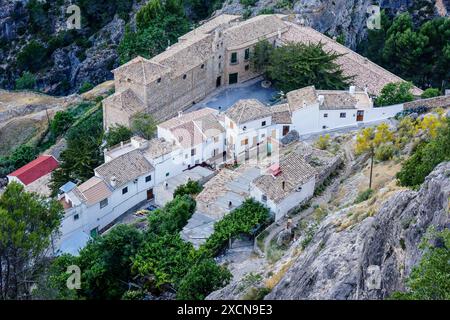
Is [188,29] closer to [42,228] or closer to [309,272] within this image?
[42,228]

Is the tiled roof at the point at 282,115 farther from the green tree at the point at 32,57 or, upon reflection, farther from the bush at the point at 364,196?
the green tree at the point at 32,57

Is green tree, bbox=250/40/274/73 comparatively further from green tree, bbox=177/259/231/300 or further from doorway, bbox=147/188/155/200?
green tree, bbox=177/259/231/300

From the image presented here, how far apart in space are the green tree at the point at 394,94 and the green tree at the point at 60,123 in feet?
84.3

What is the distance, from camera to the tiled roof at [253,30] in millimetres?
57188

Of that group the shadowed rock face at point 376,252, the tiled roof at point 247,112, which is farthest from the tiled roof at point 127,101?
the shadowed rock face at point 376,252

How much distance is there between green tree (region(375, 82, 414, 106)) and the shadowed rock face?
24602 millimetres

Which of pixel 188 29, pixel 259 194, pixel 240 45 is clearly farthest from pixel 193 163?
pixel 188 29

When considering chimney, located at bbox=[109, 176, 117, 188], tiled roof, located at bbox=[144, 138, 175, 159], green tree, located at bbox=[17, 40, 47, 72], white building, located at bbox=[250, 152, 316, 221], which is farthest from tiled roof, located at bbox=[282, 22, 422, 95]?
green tree, located at bbox=[17, 40, 47, 72]

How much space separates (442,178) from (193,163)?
2540 cm

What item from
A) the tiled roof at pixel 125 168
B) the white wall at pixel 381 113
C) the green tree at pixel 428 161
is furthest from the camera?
the white wall at pixel 381 113

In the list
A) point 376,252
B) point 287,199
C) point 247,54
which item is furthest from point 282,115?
point 376,252

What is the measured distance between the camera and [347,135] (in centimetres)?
4712

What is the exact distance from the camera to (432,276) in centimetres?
1972

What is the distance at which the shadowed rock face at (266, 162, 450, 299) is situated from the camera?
74.2 ft
